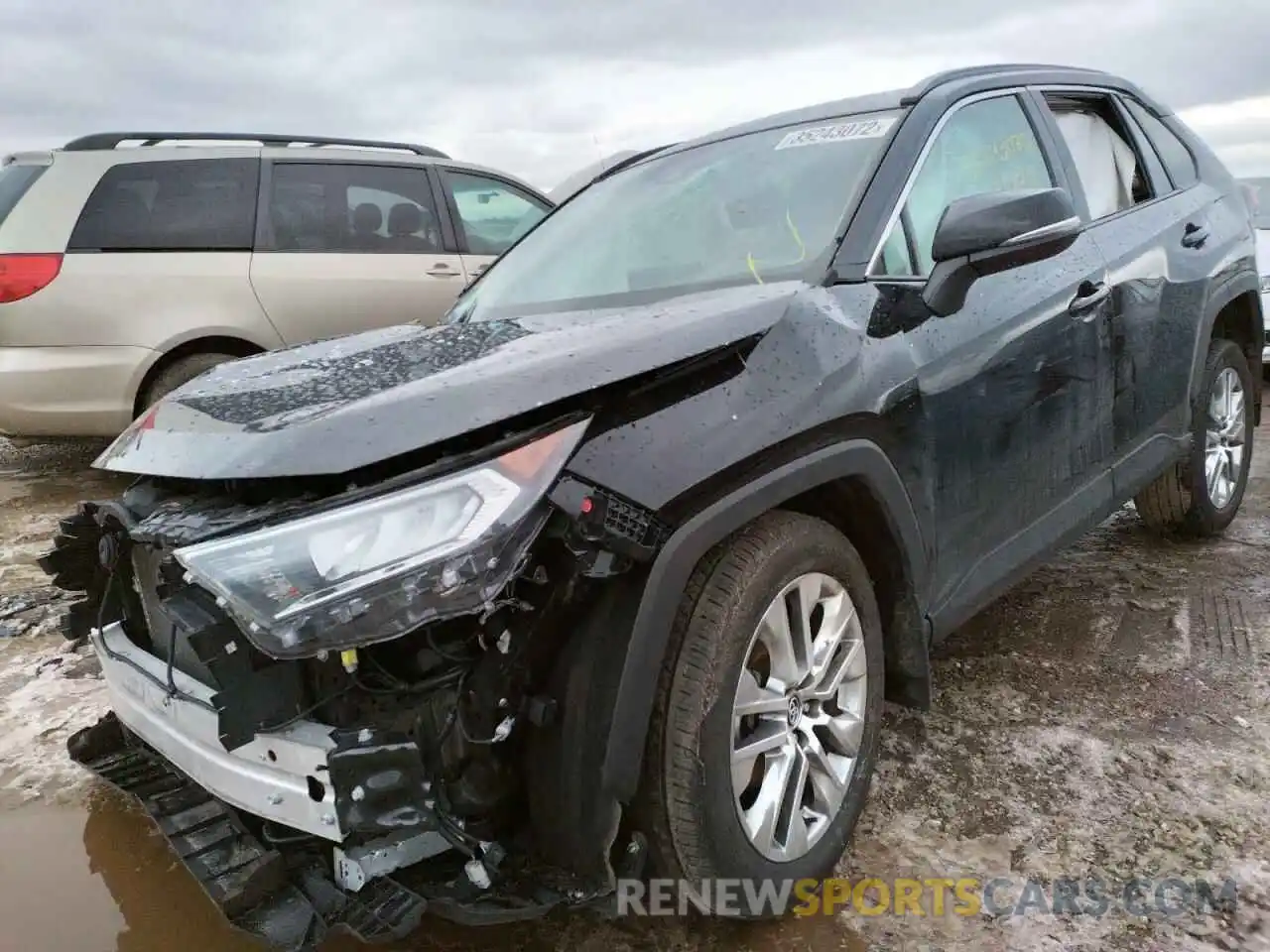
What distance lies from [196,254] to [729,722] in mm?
4709

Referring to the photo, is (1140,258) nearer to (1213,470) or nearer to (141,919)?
(1213,470)

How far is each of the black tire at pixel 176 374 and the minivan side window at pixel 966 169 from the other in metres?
3.86

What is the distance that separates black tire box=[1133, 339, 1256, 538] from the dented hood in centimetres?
237

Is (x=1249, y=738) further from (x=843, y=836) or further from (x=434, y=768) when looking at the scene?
(x=434, y=768)

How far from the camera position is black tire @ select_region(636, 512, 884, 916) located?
1688mm

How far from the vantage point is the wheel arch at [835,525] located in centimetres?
162

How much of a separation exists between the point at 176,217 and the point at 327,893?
15.5 feet

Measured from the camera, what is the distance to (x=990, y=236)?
2.11m

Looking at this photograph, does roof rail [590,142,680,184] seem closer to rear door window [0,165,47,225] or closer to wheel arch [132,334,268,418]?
wheel arch [132,334,268,418]

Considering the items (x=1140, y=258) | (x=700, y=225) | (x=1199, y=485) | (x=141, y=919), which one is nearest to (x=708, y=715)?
(x=141, y=919)

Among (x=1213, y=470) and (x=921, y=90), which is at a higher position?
(x=921, y=90)

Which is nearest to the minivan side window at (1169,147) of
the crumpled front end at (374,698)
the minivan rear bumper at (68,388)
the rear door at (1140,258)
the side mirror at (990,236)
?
the rear door at (1140,258)

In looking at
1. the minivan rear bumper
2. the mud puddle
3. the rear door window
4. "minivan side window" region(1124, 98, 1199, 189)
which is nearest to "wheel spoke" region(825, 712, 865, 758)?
the mud puddle

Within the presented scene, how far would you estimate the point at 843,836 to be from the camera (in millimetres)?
2070
